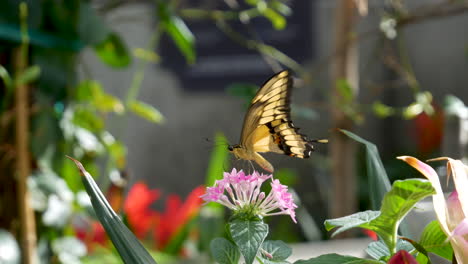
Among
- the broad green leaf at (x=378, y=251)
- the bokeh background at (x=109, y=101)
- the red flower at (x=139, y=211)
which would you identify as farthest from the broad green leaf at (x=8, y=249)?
the broad green leaf at (x=378, y=251)

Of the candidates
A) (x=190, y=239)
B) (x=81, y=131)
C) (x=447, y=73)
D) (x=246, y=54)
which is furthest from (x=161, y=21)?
(x=447, y=73)

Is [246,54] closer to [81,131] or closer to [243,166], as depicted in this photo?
[81,131]

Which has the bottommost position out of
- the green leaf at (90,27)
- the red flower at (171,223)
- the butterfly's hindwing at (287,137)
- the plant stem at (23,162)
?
the red flower at (171,223)

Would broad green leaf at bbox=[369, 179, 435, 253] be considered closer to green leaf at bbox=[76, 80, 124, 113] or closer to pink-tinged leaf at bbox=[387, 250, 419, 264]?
pink-tinged leaf at bbox=[387, 250, 419, 264]

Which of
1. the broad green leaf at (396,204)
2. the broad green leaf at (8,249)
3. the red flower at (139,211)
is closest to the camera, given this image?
the broad green leaf at (396,204)

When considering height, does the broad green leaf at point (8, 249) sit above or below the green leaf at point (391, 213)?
below

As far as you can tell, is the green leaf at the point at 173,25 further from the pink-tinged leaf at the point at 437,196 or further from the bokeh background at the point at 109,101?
the pink-tinged leaf at the point at 437,196

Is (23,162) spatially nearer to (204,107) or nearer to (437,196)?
(437,196)
